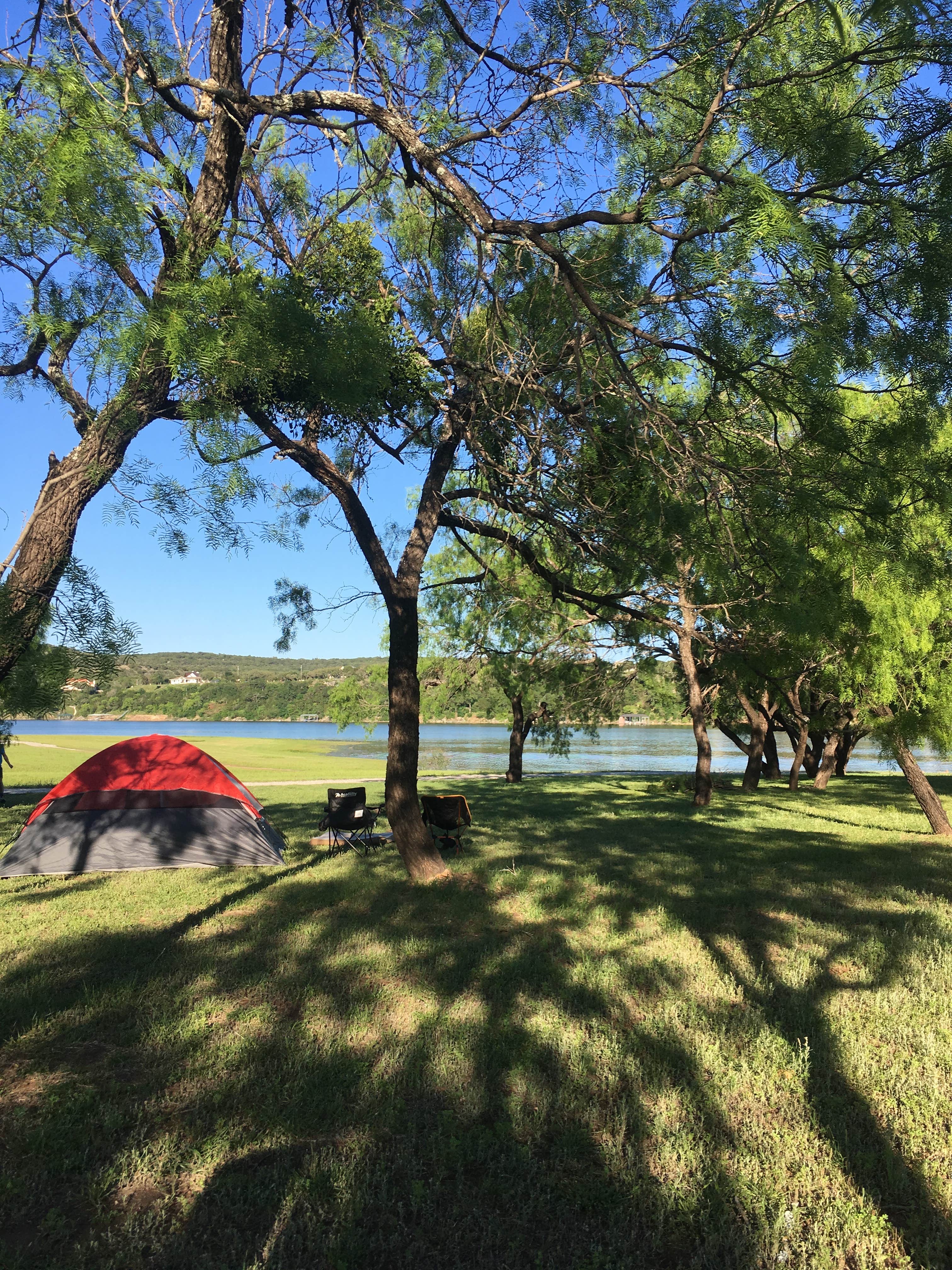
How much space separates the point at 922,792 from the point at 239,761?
2863 cm

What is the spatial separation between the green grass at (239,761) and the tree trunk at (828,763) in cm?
1501

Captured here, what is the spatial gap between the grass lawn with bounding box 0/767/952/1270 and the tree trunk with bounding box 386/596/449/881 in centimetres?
91

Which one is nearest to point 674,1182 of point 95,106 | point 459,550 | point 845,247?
point 845,247

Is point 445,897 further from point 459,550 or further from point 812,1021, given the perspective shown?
point 459,550

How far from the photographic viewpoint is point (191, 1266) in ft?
8.04

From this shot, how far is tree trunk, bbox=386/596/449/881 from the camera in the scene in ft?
25.9

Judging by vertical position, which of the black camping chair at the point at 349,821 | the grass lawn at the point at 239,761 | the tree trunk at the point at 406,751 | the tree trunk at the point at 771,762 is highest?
the tree trunk at the point at 406,751

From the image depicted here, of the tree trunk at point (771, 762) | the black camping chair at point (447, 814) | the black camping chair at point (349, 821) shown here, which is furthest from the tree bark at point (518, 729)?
the black camping chair at point (349, 821)

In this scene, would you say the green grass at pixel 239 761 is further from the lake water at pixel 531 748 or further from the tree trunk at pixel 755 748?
the tree trunk at pixel 755 748

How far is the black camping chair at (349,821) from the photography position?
33.1 ft

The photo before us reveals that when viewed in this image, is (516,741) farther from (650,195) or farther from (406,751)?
(650,195)

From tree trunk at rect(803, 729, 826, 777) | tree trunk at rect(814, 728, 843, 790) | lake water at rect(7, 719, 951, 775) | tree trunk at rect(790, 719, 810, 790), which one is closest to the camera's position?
tree trunk at rect(814, 728, 843, 790)

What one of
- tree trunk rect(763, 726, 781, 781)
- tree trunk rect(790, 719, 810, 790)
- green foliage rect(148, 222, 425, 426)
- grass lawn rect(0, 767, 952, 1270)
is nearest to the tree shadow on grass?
grass lawn rect(0, 767, 952, 1270)

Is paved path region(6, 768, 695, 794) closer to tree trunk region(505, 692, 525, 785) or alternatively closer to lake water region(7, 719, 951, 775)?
tree trunk region(505, 692, 525, 785)
